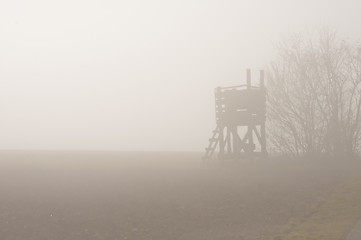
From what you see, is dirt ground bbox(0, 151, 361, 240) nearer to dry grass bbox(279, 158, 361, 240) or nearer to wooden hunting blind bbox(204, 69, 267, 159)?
dry grass bbox(279, 158, 361, 240)

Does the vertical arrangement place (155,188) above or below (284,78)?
below

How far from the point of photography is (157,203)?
15.1 meters

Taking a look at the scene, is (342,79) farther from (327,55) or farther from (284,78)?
(284,78)

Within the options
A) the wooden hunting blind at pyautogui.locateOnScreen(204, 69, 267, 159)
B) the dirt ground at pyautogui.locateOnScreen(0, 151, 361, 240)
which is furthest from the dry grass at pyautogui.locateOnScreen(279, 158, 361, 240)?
the wooden hunting blind at pyautogui.locateOnScreen(204, 69, 267, 159)

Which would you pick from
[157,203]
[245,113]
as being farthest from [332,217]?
[245,113]

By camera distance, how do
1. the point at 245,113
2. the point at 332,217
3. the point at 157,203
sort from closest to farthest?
the point at 332,217
the point at 157,203
the point at 245,113

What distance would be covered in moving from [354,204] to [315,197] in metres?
1.74

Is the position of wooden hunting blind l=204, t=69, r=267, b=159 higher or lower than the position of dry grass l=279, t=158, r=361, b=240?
higher

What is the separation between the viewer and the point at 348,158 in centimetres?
3025

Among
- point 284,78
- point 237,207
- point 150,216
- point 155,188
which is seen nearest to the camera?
point 150,216

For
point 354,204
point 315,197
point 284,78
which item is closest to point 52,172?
point 315,197

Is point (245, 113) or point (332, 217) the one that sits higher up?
point (245, 113)

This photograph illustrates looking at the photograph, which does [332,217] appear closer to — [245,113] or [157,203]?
[157,203]

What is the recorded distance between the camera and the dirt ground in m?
11.9
